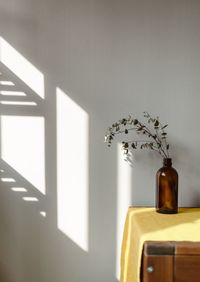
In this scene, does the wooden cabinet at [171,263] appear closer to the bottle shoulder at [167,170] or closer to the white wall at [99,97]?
the bottle shoulder at [167,170]

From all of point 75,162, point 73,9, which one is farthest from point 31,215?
point 73,9

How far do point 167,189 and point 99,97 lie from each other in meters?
0.62

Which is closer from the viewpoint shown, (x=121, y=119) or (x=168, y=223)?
(x=168, y=223)

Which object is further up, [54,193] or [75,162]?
[75,162]

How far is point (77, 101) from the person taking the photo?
87.2 inches

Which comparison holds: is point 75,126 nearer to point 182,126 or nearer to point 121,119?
point 121,119

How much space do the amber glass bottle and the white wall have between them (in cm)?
15

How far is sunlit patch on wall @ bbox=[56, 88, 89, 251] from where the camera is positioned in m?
2.22

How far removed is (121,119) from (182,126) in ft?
1.12

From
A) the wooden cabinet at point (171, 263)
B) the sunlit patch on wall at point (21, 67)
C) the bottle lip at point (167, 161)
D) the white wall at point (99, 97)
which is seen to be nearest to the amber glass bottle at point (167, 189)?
the bottle lip at point (167, 161)

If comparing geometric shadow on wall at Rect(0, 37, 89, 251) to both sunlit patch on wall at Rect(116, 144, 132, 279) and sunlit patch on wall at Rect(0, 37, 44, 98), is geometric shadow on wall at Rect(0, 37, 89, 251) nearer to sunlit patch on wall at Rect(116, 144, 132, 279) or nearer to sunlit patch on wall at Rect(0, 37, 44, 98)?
sunlit patch on wall at Rect(0, 37, 44, 98)

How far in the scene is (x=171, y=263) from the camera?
60.8 inches

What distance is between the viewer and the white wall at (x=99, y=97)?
2.19m

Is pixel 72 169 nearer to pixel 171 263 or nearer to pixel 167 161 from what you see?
pixel 167 161
